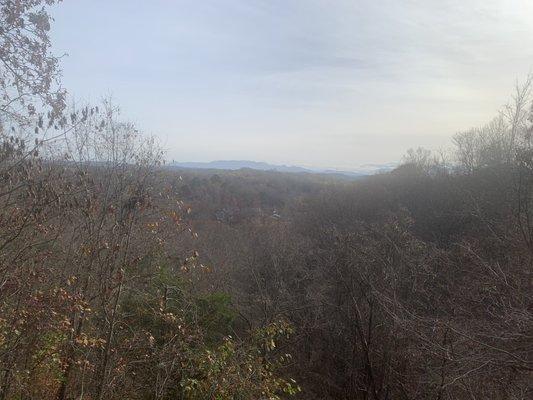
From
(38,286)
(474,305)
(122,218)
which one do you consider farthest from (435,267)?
(38,286)

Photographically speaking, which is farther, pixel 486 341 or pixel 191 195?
pixel 191 195

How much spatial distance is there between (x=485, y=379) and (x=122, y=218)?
7.72m

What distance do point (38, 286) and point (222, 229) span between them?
85.4ft

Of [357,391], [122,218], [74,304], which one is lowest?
[357,391]

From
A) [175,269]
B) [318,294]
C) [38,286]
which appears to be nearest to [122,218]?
[38,286]

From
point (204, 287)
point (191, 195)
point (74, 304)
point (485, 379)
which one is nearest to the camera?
point (74, 304)

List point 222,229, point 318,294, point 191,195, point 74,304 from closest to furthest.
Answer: point 74,304, point 318,294, point 222,229, point 191,195

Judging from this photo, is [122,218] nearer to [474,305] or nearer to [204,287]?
[474,305]

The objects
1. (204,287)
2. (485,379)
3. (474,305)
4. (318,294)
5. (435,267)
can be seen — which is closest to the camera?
(485,379)

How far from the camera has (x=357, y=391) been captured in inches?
611

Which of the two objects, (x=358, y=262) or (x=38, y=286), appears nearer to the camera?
(x=38, y=286)

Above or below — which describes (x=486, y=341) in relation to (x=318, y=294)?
above

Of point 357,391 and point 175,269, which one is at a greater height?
point 175,269

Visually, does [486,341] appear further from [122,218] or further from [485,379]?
[122,218]
